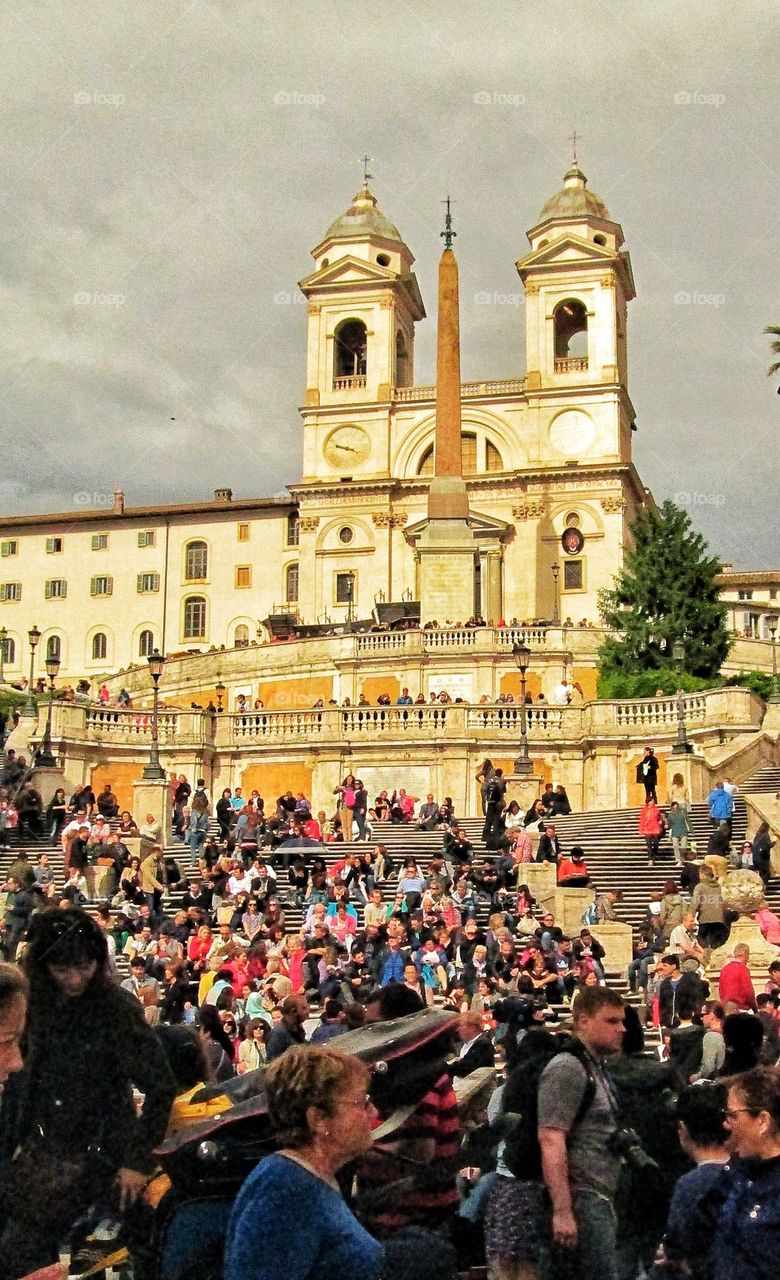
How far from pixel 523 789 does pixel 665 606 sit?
66.7 ft

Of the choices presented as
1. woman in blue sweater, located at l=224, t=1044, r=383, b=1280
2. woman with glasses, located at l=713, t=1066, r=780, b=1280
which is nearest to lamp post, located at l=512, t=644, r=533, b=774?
woman with glasses, located at l=713, t=1066, r=780, b=1280

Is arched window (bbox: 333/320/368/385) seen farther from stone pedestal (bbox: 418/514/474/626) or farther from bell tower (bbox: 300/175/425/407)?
stone pedestal (bbox: 418/514/474/626)

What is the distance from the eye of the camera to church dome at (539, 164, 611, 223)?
78.6 meters

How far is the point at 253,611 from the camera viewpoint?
80062 mm

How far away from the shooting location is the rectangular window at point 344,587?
246 ft

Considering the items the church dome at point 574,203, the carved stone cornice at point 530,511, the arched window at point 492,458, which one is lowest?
the carved stone cornice at point 530,511

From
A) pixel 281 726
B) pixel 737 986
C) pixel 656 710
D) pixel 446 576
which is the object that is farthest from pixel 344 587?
pixel 737 986

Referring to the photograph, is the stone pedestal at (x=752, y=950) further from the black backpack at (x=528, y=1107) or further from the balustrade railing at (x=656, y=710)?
the balustrade railing at (x=656, y=710)

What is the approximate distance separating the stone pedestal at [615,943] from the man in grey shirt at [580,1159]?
50.2 ft

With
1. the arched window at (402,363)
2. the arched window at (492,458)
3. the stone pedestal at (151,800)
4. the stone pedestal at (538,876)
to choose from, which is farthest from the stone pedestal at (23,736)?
the arched window at (402,363)

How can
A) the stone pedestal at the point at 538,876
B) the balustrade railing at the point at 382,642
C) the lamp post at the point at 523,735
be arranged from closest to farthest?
the stone pedestal at the point at 538,876, the lamp post at the point at 523,735, the balustrade railing at the point at 382,642

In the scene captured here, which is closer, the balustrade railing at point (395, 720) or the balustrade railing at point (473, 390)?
the balustrade railing at point (395, 720)

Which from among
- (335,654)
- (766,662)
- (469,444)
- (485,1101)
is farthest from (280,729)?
(469,444)

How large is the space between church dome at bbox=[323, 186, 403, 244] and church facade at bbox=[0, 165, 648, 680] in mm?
99
